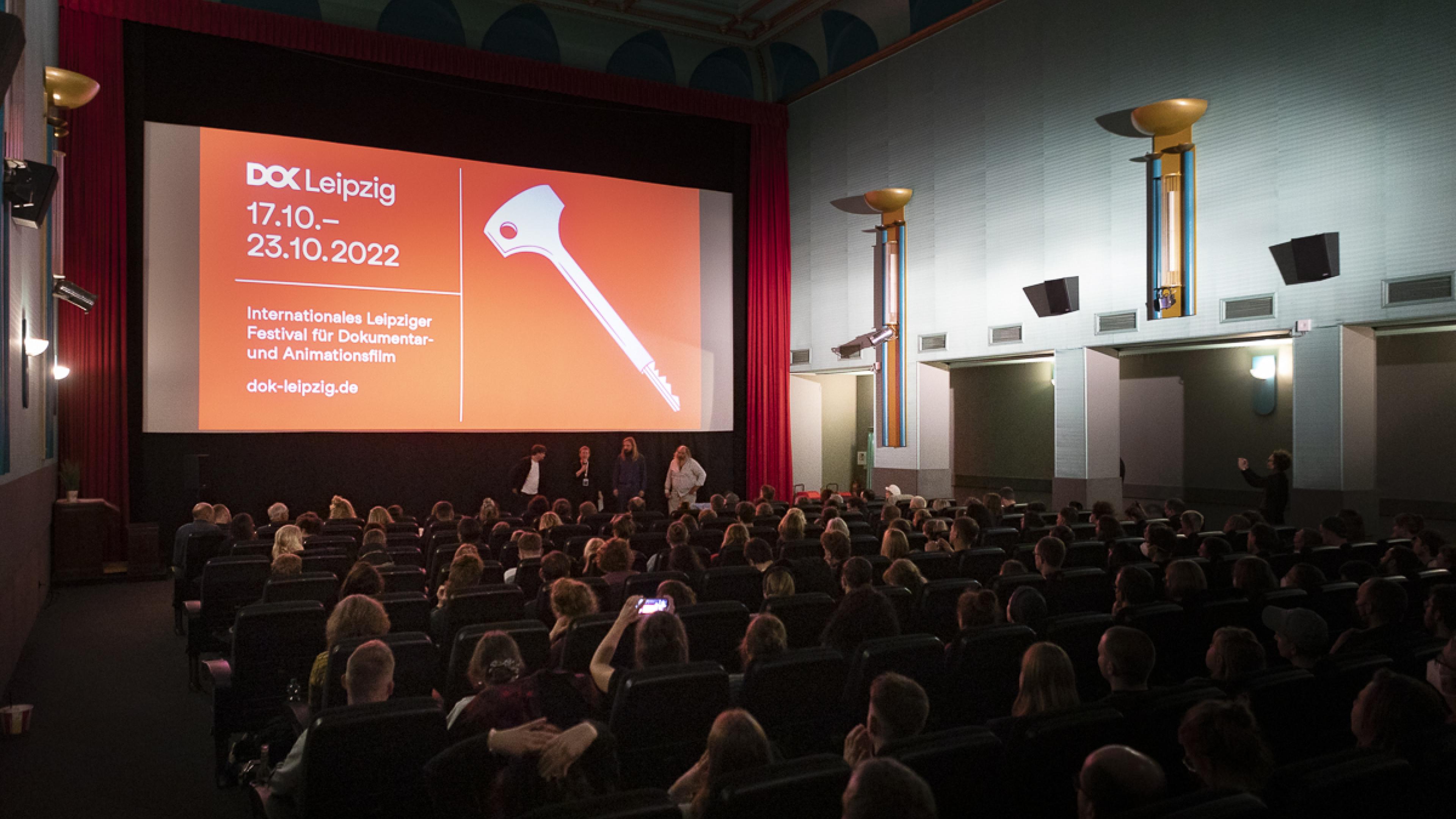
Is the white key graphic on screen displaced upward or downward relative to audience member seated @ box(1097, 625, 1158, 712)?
upward

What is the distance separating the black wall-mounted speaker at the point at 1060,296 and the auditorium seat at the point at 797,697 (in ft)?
28.8

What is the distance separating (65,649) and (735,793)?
698cm

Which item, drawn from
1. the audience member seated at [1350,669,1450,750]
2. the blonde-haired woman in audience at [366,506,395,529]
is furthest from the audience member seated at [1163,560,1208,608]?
the blonde-haired woman in audience at [366,506,395,529]

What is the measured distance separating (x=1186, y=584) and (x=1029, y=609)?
100 centimetres

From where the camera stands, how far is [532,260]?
12711 millimetres

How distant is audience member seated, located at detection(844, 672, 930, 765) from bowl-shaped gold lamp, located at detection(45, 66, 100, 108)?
25.9ft

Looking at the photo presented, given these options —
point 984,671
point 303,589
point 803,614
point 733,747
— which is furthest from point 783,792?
point 303,589

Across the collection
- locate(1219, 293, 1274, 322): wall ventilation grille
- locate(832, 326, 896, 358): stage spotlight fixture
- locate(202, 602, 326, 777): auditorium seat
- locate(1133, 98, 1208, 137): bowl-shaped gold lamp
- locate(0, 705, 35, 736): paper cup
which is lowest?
locate(0, 705, 35, 736): paper cup

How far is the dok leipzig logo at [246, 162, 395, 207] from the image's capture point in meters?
11.0

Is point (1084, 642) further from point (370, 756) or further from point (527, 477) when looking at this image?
point (527, 477)

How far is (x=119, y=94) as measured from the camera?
10.3 metres

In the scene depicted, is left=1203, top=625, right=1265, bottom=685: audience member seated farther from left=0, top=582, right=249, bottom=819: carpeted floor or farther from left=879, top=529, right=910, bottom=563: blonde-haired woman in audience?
left=0, top=582, right=249, bottom=819: carpeted floor

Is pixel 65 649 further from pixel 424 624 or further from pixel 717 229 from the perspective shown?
pixel 717 229

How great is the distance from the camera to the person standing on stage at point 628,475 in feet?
40.5
